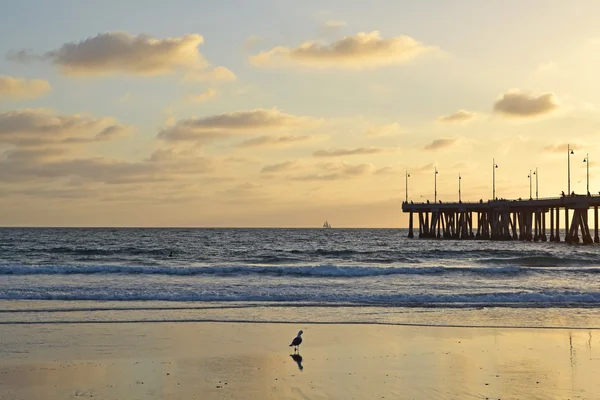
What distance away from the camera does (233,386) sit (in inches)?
441

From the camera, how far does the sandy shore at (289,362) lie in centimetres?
1088

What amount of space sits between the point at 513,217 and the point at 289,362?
2783 inches

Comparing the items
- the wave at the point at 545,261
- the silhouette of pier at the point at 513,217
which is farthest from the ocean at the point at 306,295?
the silhouette of pier at the point at 513,217

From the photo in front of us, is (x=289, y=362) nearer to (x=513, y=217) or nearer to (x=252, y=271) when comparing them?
(x=252, y=271)

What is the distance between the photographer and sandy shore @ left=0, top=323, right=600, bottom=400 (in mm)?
10883

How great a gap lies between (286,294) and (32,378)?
1396 cm

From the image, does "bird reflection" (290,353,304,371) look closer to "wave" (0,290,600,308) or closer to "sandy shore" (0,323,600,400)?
"sandy shore" (0,323,600,400)

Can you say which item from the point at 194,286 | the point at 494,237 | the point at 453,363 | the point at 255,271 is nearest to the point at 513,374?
the point at 453,363

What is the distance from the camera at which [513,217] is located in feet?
260

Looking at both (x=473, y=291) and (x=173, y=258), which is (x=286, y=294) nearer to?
(x=473, y=291)

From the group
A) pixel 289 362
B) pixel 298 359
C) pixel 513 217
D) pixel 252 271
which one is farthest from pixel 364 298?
pixel 513 217

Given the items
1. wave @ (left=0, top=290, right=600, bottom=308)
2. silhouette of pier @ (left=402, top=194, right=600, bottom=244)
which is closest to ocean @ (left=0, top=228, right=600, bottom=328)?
wave @ (left=0, top=290, right=600, bottom=308)

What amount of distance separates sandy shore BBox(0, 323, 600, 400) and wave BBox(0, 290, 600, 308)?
566 centimetres

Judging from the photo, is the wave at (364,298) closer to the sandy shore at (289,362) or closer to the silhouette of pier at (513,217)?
A: the sandy shore at (289,362)
